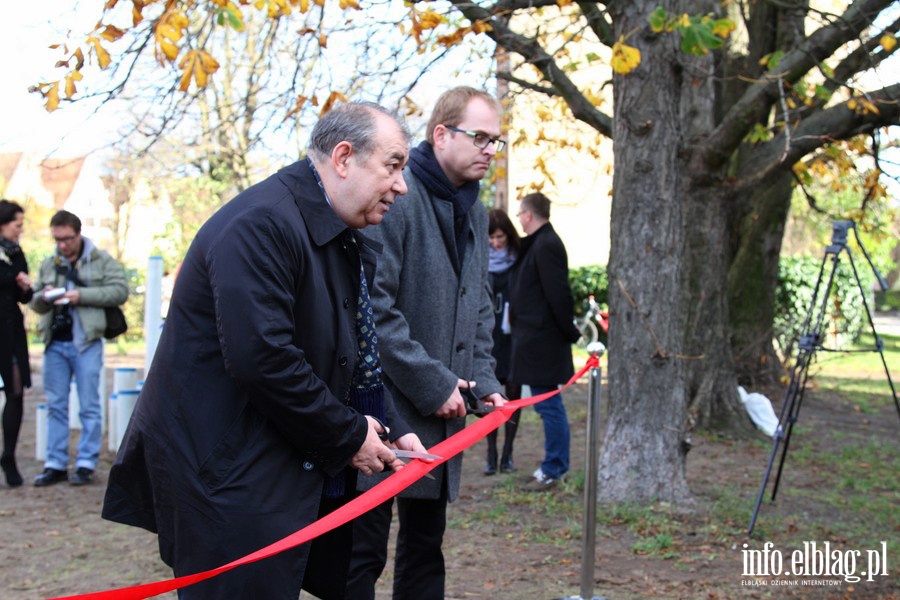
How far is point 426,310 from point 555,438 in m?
3.78

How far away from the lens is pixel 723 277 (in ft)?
32.2

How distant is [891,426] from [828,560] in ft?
20.9

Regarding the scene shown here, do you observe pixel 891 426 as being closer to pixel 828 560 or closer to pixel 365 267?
pixel 828 560

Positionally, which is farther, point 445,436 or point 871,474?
point 871,474

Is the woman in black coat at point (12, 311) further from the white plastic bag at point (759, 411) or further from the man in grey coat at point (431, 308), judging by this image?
the white plastic bag at point (759, 411)

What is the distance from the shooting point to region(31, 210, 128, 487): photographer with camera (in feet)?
24.5

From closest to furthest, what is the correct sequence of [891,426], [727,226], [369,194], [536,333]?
1. [369,194]
2. [536,333]
3. [727,226]
4. [891,426]

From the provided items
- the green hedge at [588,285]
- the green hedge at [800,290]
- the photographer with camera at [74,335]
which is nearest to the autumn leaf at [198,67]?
the photographer with camera at [74,335]

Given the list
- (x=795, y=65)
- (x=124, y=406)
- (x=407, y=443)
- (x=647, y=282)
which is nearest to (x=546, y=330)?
(x=647, y=282)

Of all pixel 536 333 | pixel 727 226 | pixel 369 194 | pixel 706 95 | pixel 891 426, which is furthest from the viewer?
pixel 891 426

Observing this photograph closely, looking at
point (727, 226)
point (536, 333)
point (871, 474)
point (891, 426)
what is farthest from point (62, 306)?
point (891, 426)

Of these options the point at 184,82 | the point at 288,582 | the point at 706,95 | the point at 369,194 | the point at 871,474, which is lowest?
the point at 871,474

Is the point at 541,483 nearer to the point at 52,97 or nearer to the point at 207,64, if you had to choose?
the point at 207,64

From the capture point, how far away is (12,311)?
7227mm
